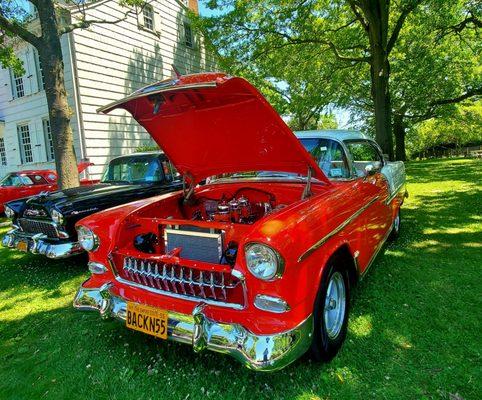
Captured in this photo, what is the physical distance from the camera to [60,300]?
13.4ft

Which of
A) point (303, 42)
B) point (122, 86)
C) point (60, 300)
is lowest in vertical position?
point (60, 300)

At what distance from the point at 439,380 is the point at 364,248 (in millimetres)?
1184

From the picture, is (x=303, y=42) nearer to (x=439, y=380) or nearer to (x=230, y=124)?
(x=230, y=124)

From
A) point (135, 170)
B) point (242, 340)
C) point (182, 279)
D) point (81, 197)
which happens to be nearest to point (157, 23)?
point (135, 170)

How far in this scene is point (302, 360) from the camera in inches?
101

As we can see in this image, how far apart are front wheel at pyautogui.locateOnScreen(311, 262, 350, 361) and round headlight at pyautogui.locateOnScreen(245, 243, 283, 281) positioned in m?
0.41

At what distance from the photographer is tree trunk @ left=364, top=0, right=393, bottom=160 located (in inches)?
434

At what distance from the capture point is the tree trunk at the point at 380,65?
11016mm

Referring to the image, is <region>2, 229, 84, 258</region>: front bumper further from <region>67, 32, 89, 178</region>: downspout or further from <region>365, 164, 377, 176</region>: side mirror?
<region>67, 32, 89, 178</region>: downspout

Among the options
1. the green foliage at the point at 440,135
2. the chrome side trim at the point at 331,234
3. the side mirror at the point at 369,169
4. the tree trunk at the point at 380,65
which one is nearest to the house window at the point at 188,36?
the tree trunk at the point at 380,65

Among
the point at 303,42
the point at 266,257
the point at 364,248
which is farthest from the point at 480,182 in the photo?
the point at 266,257

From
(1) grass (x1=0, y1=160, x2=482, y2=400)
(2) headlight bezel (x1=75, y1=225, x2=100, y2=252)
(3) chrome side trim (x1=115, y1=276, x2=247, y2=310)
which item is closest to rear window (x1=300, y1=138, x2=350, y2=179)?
(1) grass (x1=0, y1=160, x2=482, y2=400)

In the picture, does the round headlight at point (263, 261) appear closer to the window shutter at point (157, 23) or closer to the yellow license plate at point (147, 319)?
the yellow license plate at point (147, 319)

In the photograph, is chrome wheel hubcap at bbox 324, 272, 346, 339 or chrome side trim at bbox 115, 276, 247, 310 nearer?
chrome side trim at bbox 115, 276, 247, 310
